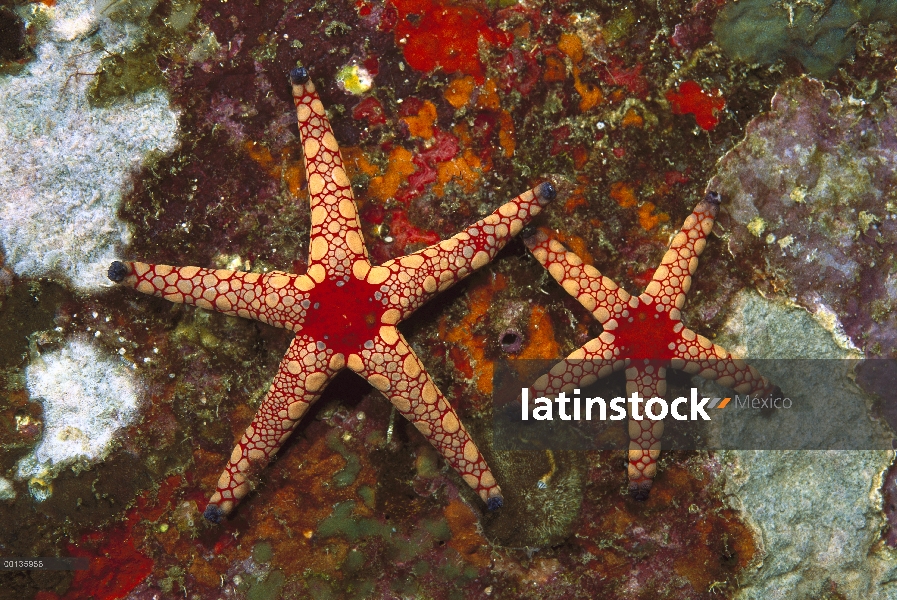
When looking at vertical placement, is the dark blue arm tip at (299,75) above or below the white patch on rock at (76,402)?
above

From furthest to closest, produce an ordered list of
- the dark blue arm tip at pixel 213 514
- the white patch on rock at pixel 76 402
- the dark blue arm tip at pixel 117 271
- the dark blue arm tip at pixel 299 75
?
the white patch on rock at pixel 76 402
the dark blue arm tip at pixel 213 514
the dark blue arm tip at pixel 299 75
the dark blue arm tip at pixel 117 271

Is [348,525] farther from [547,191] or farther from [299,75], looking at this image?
[299,75]

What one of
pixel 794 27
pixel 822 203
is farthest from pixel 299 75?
pixel 822 203

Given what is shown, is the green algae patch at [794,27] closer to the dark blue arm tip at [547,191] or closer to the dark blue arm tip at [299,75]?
the dark blue arm tip at [547,191]

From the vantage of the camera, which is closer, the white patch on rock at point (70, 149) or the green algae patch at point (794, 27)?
the white patch on rock at point (70, 149)

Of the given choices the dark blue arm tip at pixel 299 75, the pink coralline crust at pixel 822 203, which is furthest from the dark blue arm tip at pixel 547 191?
the dark blue arm tip at pixel 299 75

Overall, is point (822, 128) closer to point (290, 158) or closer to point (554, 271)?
point (554, 271)
